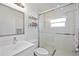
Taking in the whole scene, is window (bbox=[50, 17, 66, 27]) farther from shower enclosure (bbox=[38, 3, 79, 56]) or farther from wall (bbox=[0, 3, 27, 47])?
wall (bbox=[0, 3, 27, 47])

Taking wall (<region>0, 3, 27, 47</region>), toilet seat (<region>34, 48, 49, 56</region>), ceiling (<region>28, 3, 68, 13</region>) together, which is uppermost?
ceiling (<region>28, 3, 68, 13</region>)

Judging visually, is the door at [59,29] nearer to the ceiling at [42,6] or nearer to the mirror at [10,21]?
the ceiling at [42,6]

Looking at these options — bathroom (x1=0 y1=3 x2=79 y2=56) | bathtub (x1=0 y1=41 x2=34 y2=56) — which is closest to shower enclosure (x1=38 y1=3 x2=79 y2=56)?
bathroom (x1=0 y1=3 x2=79 y2=56)

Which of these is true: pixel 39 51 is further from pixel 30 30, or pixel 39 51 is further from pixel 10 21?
pixel 10 21

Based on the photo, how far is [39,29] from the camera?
53.4 inches

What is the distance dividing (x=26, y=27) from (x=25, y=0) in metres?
0.35

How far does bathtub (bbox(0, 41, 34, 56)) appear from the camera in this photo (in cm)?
123

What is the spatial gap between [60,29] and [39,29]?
0.28 meters

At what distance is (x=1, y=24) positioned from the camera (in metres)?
1.27

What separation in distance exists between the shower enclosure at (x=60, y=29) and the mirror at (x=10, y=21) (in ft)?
0.88

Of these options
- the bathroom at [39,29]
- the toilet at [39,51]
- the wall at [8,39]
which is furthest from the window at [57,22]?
the wall at [8,39]

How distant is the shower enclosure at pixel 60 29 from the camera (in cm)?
129

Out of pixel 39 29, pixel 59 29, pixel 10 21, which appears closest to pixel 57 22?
pixel 59 29

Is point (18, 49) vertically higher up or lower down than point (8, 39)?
lower down
